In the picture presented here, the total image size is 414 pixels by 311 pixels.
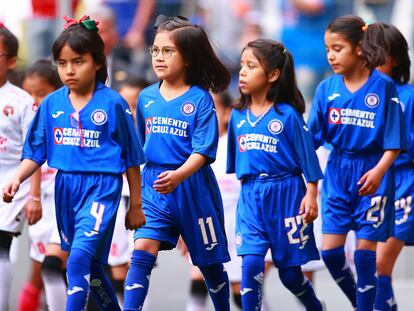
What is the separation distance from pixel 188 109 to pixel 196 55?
0.39 metres

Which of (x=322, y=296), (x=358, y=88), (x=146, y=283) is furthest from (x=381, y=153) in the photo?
(x=322, y=296)

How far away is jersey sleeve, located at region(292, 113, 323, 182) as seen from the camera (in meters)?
8.85

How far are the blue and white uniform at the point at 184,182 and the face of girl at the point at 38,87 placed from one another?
1971 millimetres

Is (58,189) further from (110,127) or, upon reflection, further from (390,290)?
(390,290)

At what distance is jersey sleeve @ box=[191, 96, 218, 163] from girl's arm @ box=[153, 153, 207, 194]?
0.05m

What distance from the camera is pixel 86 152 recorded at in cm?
834

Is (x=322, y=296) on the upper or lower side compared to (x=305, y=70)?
lower

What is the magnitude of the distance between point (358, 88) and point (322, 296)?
11.9 feet

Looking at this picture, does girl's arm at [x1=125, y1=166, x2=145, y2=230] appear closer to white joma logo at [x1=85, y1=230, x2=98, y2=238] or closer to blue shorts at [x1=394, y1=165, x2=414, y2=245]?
white joma logo at [x1=85, y1=230, x2=98, y2=238]

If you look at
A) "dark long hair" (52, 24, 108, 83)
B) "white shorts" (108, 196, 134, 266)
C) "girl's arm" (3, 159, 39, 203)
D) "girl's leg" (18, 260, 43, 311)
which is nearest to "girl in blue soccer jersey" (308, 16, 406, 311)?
"dark long hair" (52, 24, 108, 83)

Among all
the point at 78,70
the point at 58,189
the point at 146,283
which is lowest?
the point at 146,283

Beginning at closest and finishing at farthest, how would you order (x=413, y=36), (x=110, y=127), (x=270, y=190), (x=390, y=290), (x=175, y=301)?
1. (x=110, y=127)
2. (x=270, y=190)
3. (x=390, y=290)
4. (x=175, y=301)
5. (x=413, y=36)

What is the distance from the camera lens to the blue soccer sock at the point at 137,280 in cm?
837

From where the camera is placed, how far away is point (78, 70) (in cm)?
841
